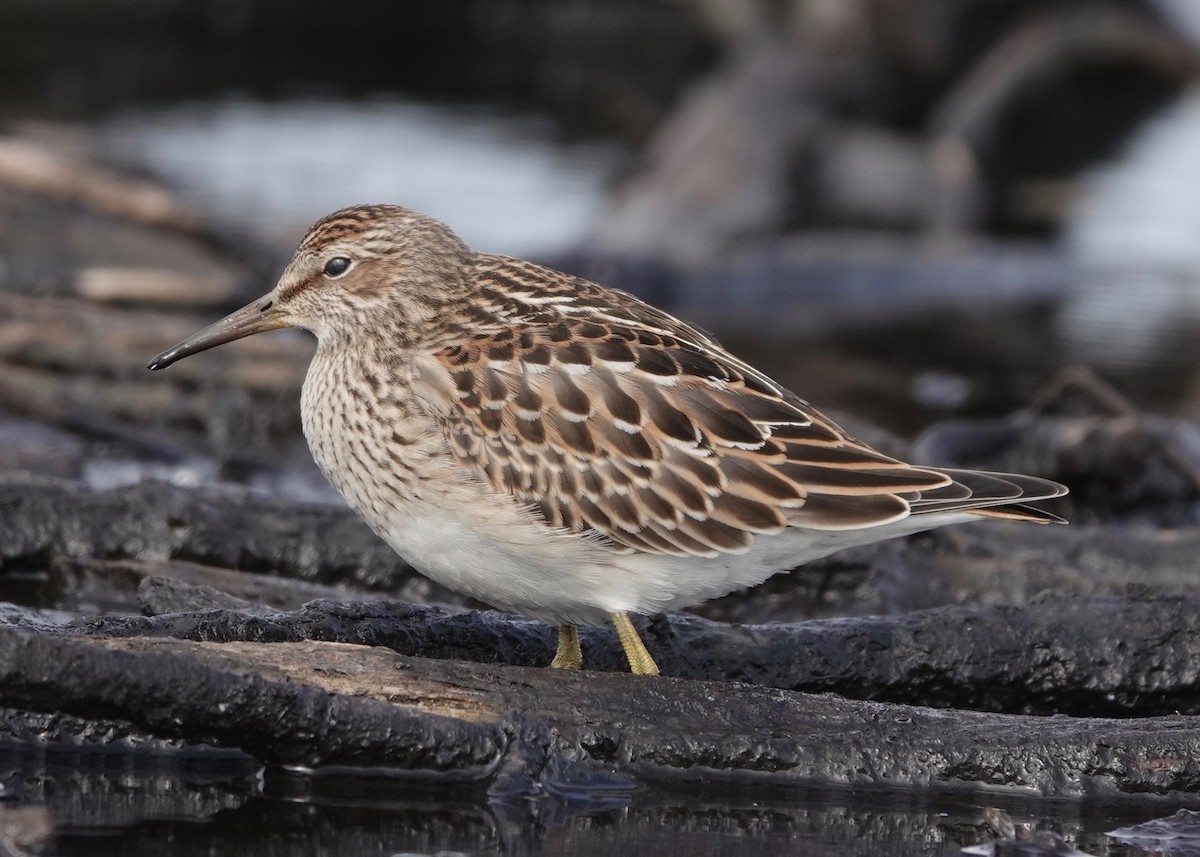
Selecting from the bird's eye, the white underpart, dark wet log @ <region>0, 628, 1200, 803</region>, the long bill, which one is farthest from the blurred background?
dark wet log @ <region>0, 628, 1200, 803</region>

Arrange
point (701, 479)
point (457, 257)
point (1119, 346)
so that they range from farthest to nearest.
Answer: point (1119, 346) < point (457, 257) < point (701, 479)

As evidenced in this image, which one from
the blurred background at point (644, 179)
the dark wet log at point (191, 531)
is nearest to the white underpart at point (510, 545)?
the dark wet log at point (191, 531)

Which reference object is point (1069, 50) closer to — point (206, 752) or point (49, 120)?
point (49, 120)

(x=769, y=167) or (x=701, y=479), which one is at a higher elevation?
(x=769, y=167)

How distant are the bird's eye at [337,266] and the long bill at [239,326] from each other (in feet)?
0.98

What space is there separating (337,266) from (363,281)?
18cm

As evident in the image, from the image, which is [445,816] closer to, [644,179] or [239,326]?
[239,326]

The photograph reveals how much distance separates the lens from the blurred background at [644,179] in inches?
436

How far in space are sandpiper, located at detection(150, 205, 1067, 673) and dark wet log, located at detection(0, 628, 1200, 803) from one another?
464 mm

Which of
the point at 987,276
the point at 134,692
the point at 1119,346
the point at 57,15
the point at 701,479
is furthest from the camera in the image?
the point at 57,15

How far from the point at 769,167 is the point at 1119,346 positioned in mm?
3780

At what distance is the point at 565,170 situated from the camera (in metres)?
18.8

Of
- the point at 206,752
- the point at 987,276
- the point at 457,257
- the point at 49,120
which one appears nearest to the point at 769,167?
the point at 987,276

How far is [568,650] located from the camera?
6660mm
